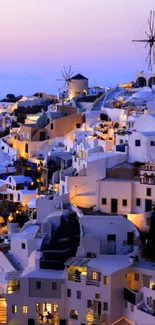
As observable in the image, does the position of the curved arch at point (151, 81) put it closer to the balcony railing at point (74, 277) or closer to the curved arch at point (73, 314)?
the balcony railing at point (74, 277)

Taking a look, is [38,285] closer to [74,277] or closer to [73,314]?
Answer: [74,277]

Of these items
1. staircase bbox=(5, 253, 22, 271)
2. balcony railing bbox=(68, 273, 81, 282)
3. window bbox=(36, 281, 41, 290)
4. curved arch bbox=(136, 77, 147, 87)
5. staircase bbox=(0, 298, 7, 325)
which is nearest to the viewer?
balcony railing bbox=(68, 273, 81, 282)

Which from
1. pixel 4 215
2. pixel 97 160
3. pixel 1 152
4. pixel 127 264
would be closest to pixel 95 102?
pixel 1 152

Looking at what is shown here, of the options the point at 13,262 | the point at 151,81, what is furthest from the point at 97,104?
the point at 13,262

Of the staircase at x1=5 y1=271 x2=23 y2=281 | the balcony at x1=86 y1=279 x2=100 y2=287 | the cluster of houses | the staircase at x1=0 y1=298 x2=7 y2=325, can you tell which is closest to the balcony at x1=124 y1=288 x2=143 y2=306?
the cluster of houses

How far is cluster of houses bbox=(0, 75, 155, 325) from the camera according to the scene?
16.9 meters

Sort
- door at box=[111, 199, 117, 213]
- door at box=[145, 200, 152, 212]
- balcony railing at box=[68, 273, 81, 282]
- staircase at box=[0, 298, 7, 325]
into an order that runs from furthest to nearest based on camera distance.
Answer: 1. door at box=[111, 199, 117, 213]
2. door at box=[145, 200, 152, 212]
3. staircase at box=[0, 298, 7, 325]
4. balcony railing at box=[68, 273, 81, 282]

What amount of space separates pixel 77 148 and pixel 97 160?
16.3 feet

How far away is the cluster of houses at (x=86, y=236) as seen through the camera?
16906 mm

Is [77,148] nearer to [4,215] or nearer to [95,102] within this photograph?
[4,215]

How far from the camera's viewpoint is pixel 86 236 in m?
18.1

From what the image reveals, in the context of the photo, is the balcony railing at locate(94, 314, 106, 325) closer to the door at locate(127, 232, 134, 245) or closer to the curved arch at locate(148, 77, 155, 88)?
the door at locate(127, 232, 134, 245)

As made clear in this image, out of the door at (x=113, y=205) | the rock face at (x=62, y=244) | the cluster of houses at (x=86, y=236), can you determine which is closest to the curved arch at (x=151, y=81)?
the cluster of houses at (x=86, y=236)

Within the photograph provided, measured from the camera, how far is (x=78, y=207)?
20.7m
